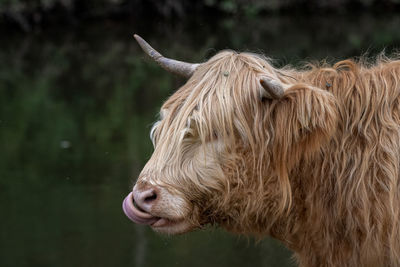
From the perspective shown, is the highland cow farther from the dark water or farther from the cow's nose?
the dark water

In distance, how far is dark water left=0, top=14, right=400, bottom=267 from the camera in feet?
19.0

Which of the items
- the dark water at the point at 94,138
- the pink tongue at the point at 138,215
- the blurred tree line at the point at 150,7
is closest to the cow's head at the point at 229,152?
the pink tongue at the point at 138,215

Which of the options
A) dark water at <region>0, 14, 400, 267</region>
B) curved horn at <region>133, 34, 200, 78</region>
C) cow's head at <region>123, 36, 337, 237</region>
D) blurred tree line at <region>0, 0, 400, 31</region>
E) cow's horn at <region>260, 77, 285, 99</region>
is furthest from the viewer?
blurred tree line at <region>0, 0, 400, 31</region>

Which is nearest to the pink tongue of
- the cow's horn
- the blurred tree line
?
the cow's horn

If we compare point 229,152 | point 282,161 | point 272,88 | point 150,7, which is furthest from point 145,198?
point 150,7

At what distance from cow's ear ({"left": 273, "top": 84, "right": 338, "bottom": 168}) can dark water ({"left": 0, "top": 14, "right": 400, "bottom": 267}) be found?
111 centimetres

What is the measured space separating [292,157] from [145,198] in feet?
2.20

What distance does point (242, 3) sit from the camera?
28797 millimetres

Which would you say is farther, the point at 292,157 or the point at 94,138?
the point at 94,138

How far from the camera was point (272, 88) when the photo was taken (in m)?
2.68

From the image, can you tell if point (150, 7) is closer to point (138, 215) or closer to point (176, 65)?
point (176, 65)

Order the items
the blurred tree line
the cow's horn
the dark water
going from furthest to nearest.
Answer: the blurred tree line, the dark water, the cow's horn

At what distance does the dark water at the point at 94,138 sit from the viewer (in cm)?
578

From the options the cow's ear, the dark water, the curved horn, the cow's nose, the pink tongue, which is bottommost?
the dark water
